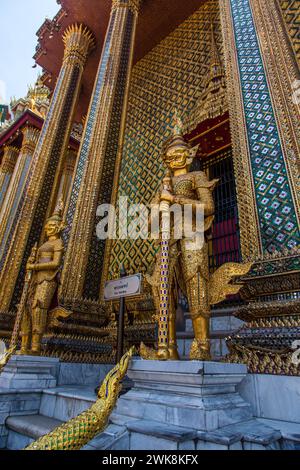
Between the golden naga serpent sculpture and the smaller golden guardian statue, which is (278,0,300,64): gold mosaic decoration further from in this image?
the golden naga serpent sculpture

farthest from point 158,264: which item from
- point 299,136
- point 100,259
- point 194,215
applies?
point 100,259

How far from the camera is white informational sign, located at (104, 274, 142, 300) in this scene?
7.69ft

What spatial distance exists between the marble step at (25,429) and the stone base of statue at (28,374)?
308 millimetres

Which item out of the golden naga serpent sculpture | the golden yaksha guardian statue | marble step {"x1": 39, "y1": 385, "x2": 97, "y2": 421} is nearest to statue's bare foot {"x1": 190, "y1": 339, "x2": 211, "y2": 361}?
the golden yaksha guardian statue

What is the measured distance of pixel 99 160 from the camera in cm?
475

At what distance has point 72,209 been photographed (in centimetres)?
455

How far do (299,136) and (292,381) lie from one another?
1.97 meters

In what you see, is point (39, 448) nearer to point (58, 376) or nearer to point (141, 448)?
point (141, 448)

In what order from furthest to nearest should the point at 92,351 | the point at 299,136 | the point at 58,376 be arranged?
the point at 92,351
the point at 58,376
the point at 299,136

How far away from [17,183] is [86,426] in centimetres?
951

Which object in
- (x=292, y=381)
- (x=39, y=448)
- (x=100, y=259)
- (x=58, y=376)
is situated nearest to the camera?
(x=39, y=448)

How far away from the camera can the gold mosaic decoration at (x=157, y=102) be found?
5.65 meters

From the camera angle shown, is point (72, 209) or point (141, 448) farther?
point (72, 209)

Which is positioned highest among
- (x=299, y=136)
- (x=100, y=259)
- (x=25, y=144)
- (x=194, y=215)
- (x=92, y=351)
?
(x=25, y=144)
